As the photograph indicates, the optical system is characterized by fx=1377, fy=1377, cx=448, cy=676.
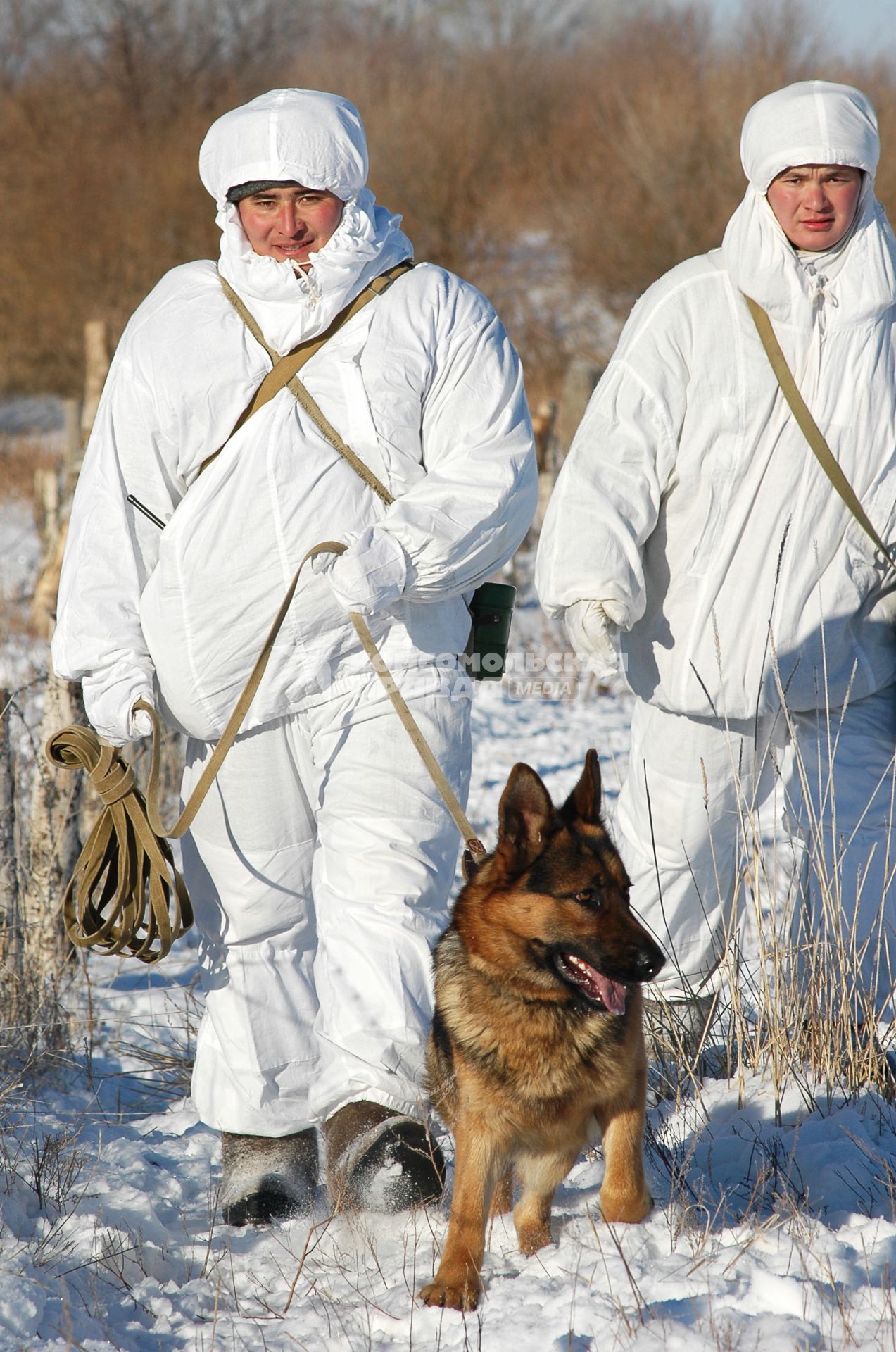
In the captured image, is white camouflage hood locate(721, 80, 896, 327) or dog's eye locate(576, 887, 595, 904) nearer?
dog's eye locate(576, 887, 595, 904)

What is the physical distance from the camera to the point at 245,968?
327 centimetres

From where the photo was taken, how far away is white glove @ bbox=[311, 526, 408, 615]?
2.89 meters

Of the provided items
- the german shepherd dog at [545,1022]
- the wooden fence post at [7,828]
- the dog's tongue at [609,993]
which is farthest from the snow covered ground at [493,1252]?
the wooden fence post at [7,828]

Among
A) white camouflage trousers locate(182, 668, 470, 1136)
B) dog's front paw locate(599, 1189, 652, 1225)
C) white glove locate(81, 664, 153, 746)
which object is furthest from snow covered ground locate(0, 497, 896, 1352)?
white glove locate(81, 664, 153, 746)

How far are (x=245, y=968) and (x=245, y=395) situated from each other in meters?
1.34

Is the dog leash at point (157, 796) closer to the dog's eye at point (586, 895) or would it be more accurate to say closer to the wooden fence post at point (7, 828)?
the dog's eye at point (586, 895)

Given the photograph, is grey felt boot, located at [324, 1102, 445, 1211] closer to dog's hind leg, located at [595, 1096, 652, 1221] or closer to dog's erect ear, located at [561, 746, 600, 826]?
dog's hind leg, located at [595, 1096, 652, 1221]

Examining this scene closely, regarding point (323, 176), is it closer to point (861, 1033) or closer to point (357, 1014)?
point (357, 1014)

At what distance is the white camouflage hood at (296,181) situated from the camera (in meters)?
3.03

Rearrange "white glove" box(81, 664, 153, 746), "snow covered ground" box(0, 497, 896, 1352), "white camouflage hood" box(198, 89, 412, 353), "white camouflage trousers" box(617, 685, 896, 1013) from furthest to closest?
1. "white camouflage trousers" box(617, 685, 896, 1013)
2. "white glove" box(81, 664, 153, 746)
3. "white camouflage hood" box(198, 89, 412, 353)
4. "snow covered ground" box(0, 497, 896, 1352)

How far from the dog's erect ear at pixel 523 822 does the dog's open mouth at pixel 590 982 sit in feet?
0.65

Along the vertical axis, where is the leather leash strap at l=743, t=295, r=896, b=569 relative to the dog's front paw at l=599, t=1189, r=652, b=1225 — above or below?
above

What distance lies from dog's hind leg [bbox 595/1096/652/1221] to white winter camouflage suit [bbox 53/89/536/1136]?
523 mm

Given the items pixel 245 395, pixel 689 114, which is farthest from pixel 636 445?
pixel 689 114
